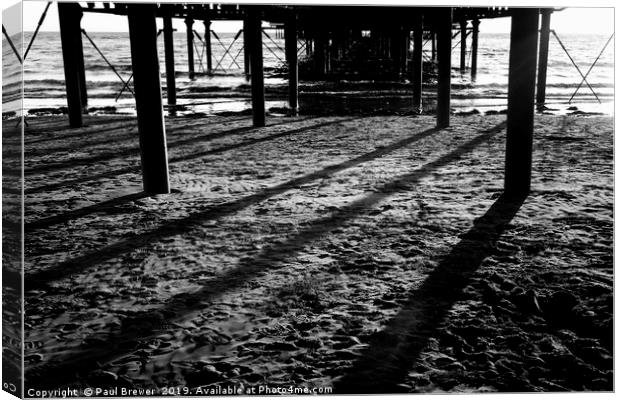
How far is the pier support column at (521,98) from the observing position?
4.86 m

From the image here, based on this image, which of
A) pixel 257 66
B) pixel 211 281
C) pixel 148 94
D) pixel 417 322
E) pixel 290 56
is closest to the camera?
pixel 417 322

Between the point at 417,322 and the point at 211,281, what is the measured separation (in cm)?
126

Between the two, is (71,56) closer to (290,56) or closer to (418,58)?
(290,56)

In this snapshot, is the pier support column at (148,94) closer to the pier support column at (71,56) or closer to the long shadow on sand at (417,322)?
the long shadow on sand at (417,322)

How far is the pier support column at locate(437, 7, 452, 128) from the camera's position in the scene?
8.95 m

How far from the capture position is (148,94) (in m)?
5.31

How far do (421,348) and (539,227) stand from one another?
2.19 meters

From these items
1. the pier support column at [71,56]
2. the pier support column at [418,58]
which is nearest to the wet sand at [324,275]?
the pier support column at [71,56]

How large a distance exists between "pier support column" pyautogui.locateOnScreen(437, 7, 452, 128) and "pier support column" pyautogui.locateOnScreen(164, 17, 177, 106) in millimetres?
7089

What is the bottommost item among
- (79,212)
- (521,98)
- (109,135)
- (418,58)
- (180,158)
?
(79,212)

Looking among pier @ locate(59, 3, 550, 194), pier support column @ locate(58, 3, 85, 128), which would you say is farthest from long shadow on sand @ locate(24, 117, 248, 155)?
pier @ locate(59, 3, 550, 194)

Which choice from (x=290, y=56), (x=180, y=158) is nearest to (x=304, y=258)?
(x=180, y=158)

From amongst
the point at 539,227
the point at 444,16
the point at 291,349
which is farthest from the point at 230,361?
the point at 444,16

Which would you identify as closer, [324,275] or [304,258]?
[324,275]
